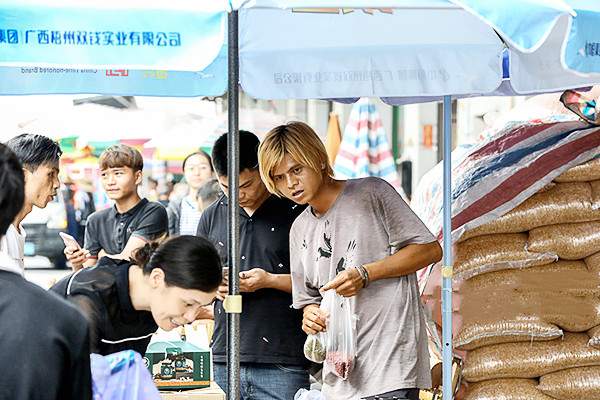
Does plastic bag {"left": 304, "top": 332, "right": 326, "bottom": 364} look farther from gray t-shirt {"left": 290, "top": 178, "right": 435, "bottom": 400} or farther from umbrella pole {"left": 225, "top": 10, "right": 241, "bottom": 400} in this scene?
umbrella pole {"left": 225, "top": 10, "right": 241, "bottom": 400}

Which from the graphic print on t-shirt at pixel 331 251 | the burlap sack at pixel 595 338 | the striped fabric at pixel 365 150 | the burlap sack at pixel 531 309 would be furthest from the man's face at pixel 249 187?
the striped fabric at pixel 365 150

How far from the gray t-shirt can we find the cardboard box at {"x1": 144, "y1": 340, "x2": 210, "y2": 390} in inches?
20.7

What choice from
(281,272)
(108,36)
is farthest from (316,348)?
(108,36)

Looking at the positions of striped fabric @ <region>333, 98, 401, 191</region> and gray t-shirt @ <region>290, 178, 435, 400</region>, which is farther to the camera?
striped fabric @ <region>333, 98, 401, 191</region>

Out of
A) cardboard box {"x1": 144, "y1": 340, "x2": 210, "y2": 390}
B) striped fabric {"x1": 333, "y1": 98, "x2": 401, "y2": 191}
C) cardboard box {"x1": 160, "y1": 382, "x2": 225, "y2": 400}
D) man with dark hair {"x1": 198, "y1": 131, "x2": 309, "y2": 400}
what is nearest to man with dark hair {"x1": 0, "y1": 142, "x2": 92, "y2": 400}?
cardboard box {"x1": 160, "y1": 382, "x2": 225, "y2": 400}

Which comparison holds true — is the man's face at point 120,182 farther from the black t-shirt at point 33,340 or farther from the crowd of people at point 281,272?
the black t-shirt at point 33,340

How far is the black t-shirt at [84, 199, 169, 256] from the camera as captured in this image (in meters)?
6.25

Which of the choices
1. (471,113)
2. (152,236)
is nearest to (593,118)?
(152,236)

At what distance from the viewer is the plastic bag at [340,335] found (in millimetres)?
4598

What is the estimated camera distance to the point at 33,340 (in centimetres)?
261

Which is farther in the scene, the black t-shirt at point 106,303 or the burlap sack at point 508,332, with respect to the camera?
the burlap sack at point 508,332

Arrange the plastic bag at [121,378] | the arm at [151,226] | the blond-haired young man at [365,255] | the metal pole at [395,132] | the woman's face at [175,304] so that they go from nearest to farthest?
the plastic bag at [121,378], the woman's face at [175,304], the blond-haired young man at [365,255], the arm at [151,226], the metal pole at [395,132]

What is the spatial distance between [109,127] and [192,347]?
8.85 m

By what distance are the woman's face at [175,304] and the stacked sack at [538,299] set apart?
Result: 2.49 meters
